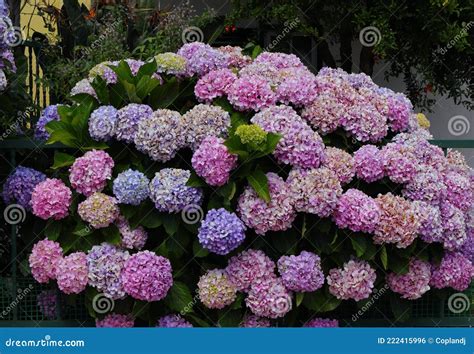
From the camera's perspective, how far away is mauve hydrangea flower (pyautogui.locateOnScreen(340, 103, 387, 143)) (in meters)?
4.95

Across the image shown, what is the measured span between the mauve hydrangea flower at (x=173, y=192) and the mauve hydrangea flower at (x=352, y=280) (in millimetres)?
890

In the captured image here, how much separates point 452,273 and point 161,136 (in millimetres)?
1913

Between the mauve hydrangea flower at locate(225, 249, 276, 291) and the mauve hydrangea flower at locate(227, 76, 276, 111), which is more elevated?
the mauve hydrangea flower at locate(227, 76, 276, 111)

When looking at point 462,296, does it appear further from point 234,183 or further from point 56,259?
point 56,259

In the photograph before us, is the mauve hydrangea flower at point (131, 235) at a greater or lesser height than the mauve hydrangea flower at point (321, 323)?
lesser

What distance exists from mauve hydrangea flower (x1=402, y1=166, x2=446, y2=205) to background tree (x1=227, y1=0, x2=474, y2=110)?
3.66 metres

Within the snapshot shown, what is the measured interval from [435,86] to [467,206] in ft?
16.4

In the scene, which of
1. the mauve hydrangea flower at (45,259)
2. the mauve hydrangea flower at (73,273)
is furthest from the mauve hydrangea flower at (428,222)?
the mauve hydrangea flower at (45,259)

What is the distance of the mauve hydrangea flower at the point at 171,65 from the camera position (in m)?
5.11

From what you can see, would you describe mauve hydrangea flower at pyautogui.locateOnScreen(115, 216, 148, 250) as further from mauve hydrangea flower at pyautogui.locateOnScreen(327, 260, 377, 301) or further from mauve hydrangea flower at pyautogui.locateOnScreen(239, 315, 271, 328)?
mauve hydrangea flower at pyautogui.locateOnScreen(327, 260, 377, 301)

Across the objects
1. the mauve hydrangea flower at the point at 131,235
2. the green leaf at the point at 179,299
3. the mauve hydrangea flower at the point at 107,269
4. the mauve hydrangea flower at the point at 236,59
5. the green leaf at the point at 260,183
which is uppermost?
the mauve hydrangea flower at the point at 236,59

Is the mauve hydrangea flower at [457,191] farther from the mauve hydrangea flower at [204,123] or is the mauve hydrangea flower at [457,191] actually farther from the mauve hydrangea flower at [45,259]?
the mauve hydrangea flower at [45,259]

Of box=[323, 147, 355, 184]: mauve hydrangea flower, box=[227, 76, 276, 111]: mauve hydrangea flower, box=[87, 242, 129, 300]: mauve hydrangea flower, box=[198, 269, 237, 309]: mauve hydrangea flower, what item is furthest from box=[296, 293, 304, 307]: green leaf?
box=[227, 76, 276, 111]: mauve hydrangea flower

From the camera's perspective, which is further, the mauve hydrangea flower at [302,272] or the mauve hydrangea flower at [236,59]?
the mauve hydrangea flower at [236,59]
